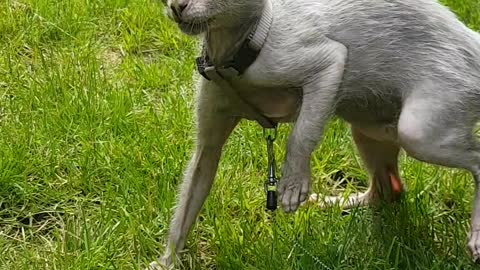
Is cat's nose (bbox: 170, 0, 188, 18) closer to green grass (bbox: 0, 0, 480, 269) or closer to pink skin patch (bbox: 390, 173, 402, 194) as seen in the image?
green grass (bbox: 0, 0, 480, 269)

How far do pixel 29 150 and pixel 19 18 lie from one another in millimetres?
1113

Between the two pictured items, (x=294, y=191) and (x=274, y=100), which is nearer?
(x=294, y=191)

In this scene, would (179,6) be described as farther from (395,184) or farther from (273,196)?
(395,184)

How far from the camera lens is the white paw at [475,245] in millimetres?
2852

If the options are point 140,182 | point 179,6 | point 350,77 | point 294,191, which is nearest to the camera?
point 179,6

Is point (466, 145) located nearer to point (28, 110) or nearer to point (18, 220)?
point (18, 220)

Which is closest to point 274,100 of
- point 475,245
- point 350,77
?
point 350,77

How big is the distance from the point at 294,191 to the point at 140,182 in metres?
0.85

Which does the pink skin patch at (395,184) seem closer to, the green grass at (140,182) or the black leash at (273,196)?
the green grass at (140,182)

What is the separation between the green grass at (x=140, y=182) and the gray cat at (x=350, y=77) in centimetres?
34

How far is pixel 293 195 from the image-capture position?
2.71 m

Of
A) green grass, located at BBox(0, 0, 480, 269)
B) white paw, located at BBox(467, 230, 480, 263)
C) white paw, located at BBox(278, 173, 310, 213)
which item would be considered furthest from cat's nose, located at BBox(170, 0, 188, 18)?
white paw, located at BBox(467, 230, 480, 263)

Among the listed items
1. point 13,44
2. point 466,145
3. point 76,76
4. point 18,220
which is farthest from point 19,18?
point 466,145

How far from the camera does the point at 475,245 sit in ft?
9.39
